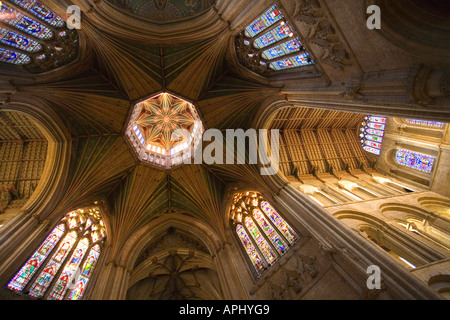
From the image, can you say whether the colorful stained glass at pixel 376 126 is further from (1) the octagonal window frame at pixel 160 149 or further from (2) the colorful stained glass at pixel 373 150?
(1) the octagonal window frame at pixel 160 149

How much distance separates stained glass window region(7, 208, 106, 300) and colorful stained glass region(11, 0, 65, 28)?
810 centimetres

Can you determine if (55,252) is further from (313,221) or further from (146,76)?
(313,221)

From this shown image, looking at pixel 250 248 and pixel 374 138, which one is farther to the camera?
pixel 374 138

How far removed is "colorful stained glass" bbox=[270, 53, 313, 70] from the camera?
8.19m

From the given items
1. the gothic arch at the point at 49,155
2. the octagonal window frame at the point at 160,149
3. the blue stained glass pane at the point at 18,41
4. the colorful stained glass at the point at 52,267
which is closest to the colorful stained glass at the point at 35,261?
the colorful stained glass at the point at 52,267

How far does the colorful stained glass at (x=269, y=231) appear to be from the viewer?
9657mm

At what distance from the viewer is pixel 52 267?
8.88 meters

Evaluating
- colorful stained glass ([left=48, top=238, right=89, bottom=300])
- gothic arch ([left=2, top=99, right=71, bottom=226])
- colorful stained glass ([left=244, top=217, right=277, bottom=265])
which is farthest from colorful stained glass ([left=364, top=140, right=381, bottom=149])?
gothic arch ([left=2, top=99, right=71, bottom=226])

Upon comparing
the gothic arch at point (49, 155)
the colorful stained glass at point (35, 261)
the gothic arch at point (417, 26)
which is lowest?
the colorful stained glass at point (35, 261)

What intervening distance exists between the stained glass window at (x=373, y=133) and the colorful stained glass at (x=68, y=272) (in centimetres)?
1740

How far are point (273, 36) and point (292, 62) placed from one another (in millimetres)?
1254

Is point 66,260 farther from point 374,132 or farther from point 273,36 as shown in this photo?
point 374,132

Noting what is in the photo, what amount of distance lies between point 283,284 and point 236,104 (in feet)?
29.6

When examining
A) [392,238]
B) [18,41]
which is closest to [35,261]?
[18,41]
